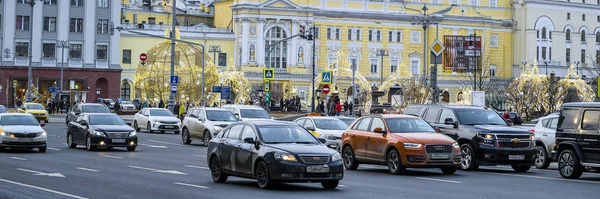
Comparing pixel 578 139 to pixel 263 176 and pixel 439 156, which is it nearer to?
pixel 439 156

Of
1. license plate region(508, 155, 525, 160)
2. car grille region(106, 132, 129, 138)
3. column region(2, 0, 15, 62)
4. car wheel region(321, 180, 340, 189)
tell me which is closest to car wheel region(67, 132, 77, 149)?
car grille region(106, 132, 129, 138)

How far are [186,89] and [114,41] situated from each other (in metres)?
33.8

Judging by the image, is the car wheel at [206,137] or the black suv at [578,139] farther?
the car wheel at [206,137]

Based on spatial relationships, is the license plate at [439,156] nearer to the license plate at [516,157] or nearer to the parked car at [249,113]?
the license plate at [516,157]

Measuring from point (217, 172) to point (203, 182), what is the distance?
1.46 ft

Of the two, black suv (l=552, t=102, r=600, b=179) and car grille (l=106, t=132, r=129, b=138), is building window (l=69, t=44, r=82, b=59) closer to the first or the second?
car grille (l=106, t=132, r=129, b=138)

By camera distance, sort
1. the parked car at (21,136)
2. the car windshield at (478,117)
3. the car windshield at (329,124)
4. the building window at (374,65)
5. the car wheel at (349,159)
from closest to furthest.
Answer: the car wheel at (349,159), the car windshield at (478,117), the parked car at (21,136), the car windshield at (329,124), the building window at (374,65)

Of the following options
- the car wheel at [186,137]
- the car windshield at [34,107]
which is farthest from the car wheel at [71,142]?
the car windshield at [34,107]

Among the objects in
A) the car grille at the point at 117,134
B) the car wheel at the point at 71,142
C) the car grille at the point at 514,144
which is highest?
the car grille at the point at 514,144

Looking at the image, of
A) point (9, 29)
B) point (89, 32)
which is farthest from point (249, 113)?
point (89, 32)

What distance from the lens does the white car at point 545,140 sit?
103 ft

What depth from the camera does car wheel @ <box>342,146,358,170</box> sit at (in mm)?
28781

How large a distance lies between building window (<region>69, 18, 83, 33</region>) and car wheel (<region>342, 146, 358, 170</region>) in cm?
7850

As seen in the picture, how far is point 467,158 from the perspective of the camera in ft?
95.3
